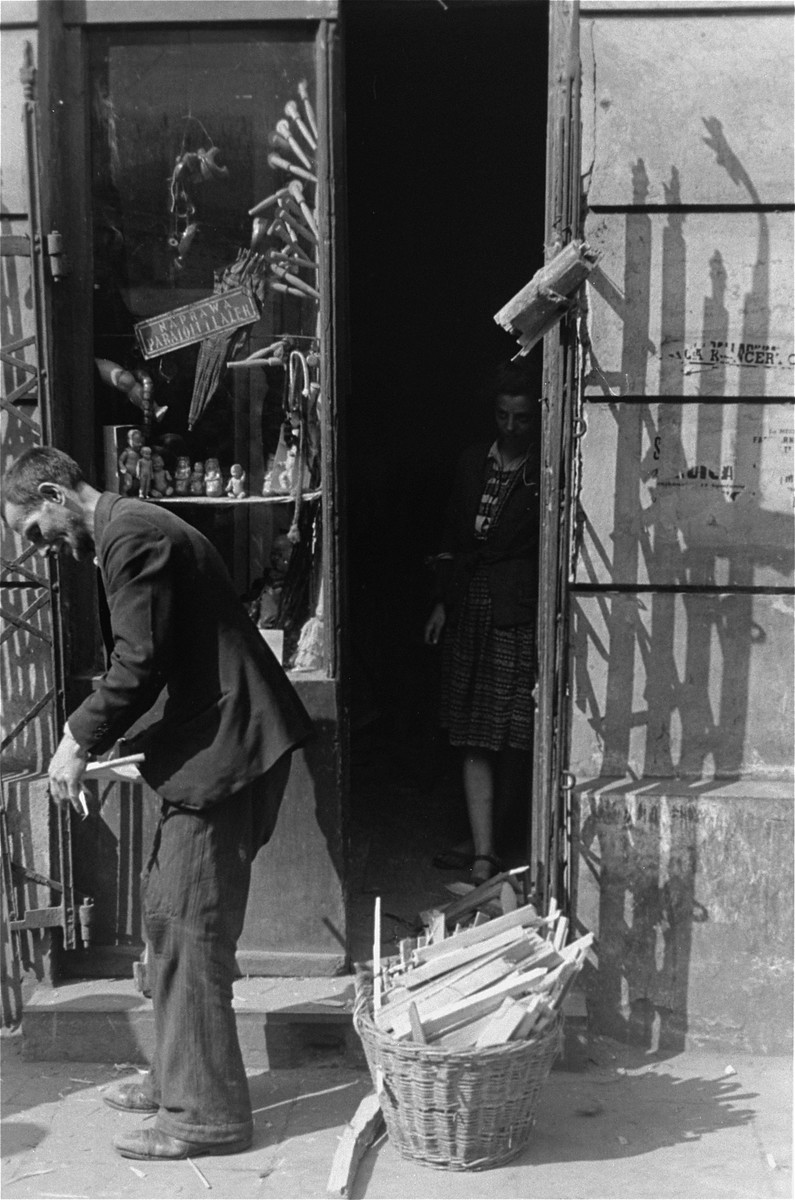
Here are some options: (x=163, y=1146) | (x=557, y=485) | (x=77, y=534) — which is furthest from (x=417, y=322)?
(x=163, y=1146)

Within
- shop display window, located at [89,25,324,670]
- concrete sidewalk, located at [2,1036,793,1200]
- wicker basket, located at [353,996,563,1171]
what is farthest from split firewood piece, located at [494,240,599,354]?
concrete sidewalk, located at [2,1036,793,1200]

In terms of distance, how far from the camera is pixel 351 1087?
425 centimetres

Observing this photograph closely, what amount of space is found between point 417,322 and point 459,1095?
582 centimetres

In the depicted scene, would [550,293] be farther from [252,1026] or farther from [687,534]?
[252,1026]

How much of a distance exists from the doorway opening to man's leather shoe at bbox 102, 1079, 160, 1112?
1612 mm

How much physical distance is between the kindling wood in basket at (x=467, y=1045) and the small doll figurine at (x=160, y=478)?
185 centimetres

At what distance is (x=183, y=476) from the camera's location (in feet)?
15.3

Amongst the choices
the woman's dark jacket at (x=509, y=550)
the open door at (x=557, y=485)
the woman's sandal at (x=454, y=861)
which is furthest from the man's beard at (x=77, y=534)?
the woman's sandal at (x=454, y=861)

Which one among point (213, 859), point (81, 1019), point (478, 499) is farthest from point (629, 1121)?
point (478, 499)

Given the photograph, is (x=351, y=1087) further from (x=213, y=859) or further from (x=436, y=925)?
(x=213, y=859)

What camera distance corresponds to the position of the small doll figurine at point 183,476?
4.66 metres

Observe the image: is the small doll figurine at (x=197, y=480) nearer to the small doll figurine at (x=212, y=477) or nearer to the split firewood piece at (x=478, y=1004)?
the small doll figurine at (x=212, y=477)

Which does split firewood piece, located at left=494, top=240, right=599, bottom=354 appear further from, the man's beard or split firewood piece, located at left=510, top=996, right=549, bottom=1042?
split firewood piece, located at left=510, top=996, right=549, bottom=1042

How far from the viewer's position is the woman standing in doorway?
5227 mm
